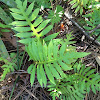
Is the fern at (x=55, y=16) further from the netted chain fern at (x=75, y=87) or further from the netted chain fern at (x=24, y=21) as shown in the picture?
the netted chain fern at (x=75, y=87)

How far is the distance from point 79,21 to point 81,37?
1.27ft

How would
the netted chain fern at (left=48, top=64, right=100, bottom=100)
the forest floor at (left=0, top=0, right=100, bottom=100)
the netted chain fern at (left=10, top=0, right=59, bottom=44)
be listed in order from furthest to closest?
the forest floor at (left=0, top=0, right=100, bottom=100) → the netted chain fern at (left=48, top=64, right=100, bottom=100) → the netted chain fern at (left=10, top=0, right=59, bottom=44)

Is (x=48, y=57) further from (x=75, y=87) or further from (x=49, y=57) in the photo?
(x=75, y=87)

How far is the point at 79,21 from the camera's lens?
271 cm

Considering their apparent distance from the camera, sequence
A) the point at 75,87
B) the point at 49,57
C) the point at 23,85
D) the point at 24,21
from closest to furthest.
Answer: the point at 49,57
the point at 24,21
the point at 75,87
the point at 23,85

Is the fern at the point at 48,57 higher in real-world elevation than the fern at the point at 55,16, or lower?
lower

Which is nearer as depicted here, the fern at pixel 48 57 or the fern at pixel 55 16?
the fern at pixel 48 57

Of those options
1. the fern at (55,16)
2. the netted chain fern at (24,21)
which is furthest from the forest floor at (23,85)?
the fern at (55,16)

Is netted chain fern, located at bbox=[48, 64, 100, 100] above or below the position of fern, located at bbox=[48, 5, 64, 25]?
below

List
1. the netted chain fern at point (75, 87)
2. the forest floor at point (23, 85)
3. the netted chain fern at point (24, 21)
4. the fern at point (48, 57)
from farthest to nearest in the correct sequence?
the forest floor at point (23, 85)
the netted chain fern at point (75, 87)
the netted chain fern at point (24, 21)
the fern at point (48, 57)

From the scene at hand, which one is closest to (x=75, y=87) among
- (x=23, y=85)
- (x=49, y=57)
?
(x=49, y=57)

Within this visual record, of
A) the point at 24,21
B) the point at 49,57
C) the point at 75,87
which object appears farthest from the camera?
the point at 75,87

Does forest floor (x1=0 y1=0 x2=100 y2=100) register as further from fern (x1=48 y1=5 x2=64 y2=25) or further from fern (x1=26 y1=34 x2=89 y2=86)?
fern (x1=48 y1=5 x2=64 y2=25)

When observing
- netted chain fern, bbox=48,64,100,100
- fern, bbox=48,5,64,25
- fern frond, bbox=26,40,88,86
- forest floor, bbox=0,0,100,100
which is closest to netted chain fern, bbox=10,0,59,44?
fern frond, bbox=26,40,88,86
